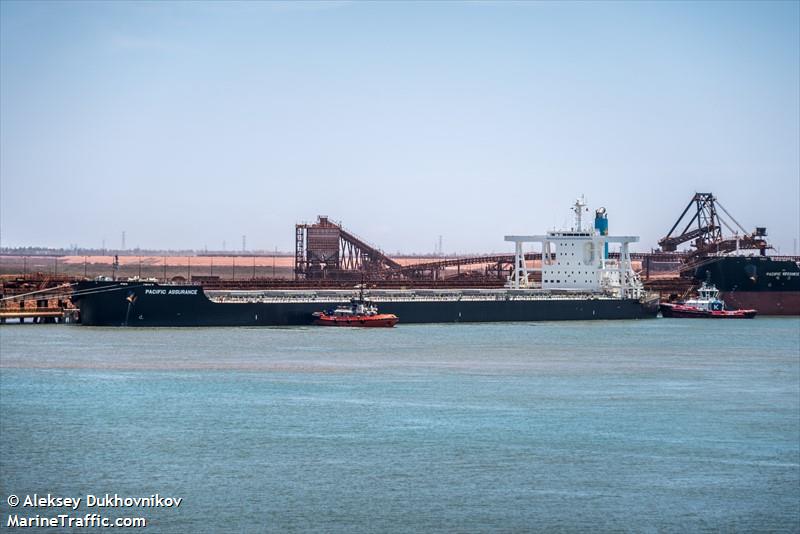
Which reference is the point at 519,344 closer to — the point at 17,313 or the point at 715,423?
the point at 715,423

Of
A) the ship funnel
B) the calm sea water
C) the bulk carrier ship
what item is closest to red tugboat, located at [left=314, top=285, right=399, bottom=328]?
the bulk carrier ship

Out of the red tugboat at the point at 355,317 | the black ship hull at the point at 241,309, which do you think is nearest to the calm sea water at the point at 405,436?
the black ship hull at the point at 241,309

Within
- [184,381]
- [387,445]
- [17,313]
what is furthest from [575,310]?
[387,445]

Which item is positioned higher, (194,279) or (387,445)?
(194,279)

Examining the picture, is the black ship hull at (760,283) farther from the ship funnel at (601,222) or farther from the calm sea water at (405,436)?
the calm sea water at (405,436)

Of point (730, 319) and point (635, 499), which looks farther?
point (730, 319)
